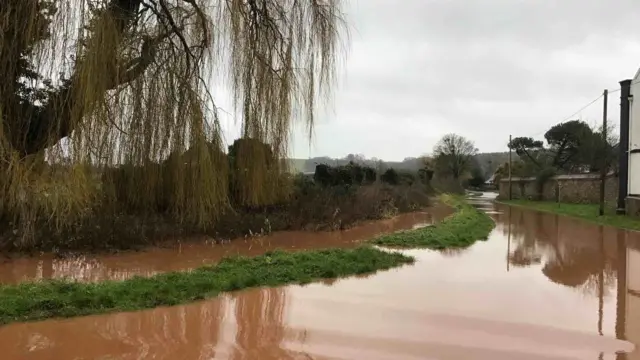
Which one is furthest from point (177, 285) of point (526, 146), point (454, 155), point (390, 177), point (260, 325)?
point (454, 155)

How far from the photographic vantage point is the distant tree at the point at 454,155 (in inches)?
2613

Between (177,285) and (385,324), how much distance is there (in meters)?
2.99

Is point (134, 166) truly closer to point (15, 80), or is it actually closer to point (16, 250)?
point (15, 80)

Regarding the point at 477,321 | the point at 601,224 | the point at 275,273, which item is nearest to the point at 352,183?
the point at 601,224

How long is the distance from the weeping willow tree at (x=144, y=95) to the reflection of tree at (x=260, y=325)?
1507mm

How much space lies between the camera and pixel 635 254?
12.1 m

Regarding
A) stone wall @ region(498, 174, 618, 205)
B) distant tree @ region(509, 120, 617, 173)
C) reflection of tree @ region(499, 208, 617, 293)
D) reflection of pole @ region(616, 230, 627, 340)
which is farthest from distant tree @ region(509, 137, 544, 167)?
reflection of pole @ region(616, 230, 627, 340)

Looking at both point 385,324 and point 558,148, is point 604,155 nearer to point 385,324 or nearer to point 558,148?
point 385,324

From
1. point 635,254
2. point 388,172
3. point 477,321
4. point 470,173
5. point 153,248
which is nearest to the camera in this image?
point 477,321

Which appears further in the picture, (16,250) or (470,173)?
(470,173)

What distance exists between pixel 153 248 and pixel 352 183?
12.2 metres

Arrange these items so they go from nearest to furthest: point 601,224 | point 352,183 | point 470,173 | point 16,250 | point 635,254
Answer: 1. point 16,250
2. point 635,254
3. point 601,224
4. point 352,183
5. point 470,173

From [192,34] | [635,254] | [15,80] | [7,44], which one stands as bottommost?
[635,254]

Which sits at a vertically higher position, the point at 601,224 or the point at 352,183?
the point at 352,183
